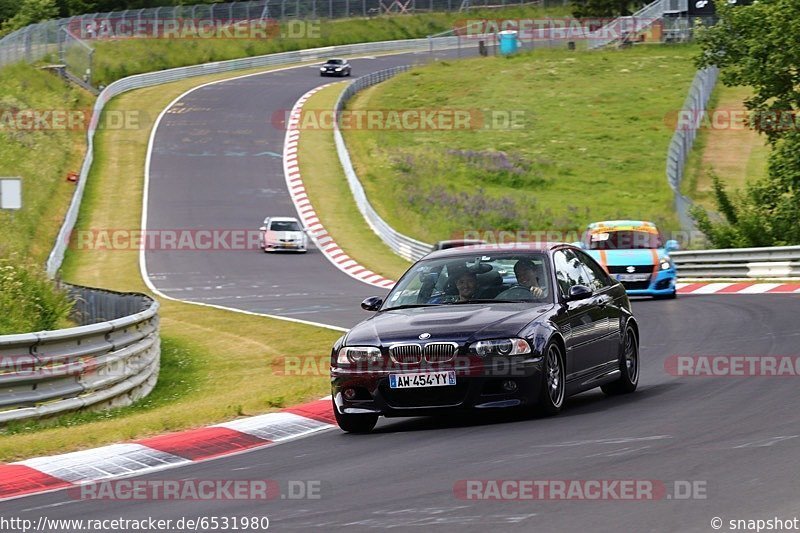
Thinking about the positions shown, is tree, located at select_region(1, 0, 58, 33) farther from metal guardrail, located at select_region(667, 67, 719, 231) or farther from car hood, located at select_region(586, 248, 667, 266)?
car hood, located at select_region(586, 248, 667, 266)

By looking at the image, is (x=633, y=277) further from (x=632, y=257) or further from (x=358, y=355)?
A: (x=358, y=355)

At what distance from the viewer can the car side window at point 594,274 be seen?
12.5 metres

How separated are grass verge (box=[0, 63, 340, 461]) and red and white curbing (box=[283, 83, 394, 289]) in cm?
589

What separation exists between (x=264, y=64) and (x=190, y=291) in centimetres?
5638

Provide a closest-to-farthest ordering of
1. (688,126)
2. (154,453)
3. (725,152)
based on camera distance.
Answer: (154,453), (688,126), (725,152)

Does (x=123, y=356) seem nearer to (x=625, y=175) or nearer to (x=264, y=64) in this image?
(x=625, y=175)

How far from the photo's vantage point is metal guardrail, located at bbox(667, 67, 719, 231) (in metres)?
50.6

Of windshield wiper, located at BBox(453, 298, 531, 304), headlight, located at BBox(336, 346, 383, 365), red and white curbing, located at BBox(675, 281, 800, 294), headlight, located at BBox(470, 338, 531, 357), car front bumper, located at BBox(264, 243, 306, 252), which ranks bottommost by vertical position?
car front bumper, located at BBox(264, 243, 306, 252)

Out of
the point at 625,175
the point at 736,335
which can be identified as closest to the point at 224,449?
the point at 736,335

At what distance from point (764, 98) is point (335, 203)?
61.8 feet

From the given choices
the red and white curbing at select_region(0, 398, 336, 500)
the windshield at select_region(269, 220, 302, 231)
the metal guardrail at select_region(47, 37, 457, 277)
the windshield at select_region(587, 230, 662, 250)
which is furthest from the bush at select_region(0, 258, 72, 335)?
the windshield at select_region(269, 220, 302, 231)

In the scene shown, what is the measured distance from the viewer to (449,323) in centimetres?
1071

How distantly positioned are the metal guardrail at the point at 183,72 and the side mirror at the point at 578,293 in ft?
84.8

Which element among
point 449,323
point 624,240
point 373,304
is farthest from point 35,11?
point 449,323
